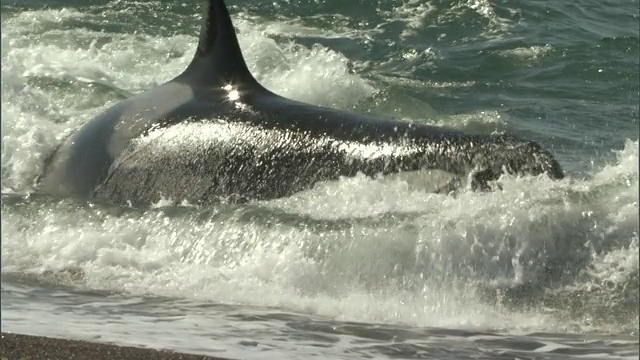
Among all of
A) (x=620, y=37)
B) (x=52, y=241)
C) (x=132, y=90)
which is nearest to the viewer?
(x=52, y=241)

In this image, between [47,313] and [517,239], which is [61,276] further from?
[517,239]

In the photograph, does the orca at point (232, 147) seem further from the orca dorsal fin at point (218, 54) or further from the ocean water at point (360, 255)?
the ocean water at point (360, 255)

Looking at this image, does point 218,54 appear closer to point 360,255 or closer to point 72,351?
point 360,255

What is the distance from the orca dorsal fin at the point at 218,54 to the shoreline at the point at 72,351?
12.4 ft

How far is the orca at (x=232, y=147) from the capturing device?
8.58 m

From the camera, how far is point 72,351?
622cm

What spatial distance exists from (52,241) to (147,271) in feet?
3.48

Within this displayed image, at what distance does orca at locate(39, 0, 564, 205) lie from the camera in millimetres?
8578

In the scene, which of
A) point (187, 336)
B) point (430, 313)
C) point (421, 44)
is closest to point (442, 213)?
point (430, 313)

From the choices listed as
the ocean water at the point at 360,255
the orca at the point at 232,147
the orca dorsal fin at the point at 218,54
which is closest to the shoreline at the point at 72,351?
the ocean water at the point at 360,255

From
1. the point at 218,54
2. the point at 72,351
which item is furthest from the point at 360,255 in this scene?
the point at 218,54

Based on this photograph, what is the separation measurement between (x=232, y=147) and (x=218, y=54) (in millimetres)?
886

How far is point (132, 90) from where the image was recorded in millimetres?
14383

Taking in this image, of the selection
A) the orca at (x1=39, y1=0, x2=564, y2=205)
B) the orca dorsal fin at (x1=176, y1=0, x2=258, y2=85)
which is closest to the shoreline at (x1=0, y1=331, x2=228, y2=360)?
the orca at (x1=39, y1=0, x2=564, y2=205)
